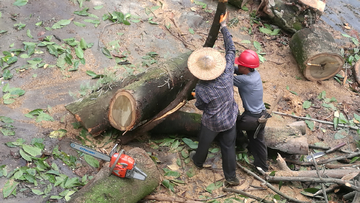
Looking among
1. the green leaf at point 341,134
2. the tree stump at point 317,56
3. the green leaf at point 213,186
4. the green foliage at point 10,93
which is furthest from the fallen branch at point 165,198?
the tree stump at point 317,56

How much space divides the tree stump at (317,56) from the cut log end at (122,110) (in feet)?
12.3

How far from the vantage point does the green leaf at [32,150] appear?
10.8 feet

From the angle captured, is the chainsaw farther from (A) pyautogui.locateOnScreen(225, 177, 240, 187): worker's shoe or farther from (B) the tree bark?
(A) pyautogui.locateOnScreen(225, 177, 240, 187): worker's shoe

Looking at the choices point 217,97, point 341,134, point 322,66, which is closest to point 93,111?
point 217,97

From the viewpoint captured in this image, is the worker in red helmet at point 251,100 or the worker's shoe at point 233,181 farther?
the worker's shoe at point 233,181

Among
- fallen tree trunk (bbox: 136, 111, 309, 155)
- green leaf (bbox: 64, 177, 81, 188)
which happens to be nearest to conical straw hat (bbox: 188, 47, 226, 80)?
fallen tree trunk (bbox: 136, 111, 309, 155)

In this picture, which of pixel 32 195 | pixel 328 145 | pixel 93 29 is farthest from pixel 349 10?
pixel 32 195

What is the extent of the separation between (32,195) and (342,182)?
3.29 meters

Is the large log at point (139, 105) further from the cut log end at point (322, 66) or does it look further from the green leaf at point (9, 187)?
the cut log end at point (322, 66)

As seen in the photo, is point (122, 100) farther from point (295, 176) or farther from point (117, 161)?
point (295, 176)

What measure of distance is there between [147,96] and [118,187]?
1.20m

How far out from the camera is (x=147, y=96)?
142 inches

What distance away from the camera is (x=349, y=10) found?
24.8 ft

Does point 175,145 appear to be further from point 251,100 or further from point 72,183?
point 72,183
